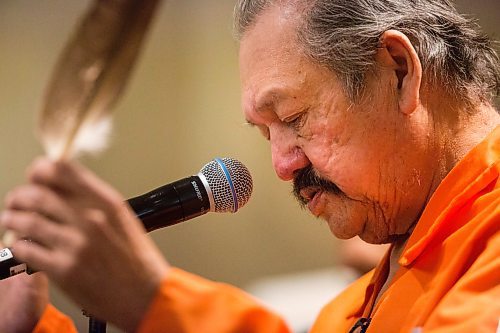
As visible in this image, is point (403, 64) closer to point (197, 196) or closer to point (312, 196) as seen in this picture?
point (312, 196)

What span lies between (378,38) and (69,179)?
72 centimetres

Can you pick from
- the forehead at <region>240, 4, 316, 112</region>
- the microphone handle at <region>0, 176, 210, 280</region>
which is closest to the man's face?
the forehead at <region>240, 4, 316, 112</region>

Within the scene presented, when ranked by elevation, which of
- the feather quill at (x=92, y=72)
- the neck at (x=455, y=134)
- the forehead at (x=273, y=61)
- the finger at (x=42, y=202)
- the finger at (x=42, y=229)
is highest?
the forehead at (x=273, y=61)

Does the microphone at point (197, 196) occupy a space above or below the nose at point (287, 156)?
below

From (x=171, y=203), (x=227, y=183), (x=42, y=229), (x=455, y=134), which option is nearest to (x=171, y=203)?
(x=171, y=203)

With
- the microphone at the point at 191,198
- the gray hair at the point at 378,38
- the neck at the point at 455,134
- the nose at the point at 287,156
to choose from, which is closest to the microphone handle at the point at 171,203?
the microphone at the point at 191,198

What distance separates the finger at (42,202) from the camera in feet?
2.94

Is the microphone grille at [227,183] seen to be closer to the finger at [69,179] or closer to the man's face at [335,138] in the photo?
the man's face at [335,138]

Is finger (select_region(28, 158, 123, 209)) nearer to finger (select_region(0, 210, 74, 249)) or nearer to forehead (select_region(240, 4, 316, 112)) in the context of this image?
finger (select_region(0, 210, 74, 249))

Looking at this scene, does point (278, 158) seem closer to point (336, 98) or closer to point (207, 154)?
point (336, 98)

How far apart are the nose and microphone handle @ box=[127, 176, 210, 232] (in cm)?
19

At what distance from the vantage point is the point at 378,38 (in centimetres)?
140

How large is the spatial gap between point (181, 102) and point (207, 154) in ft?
0.96

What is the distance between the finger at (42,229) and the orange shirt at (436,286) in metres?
0.14
